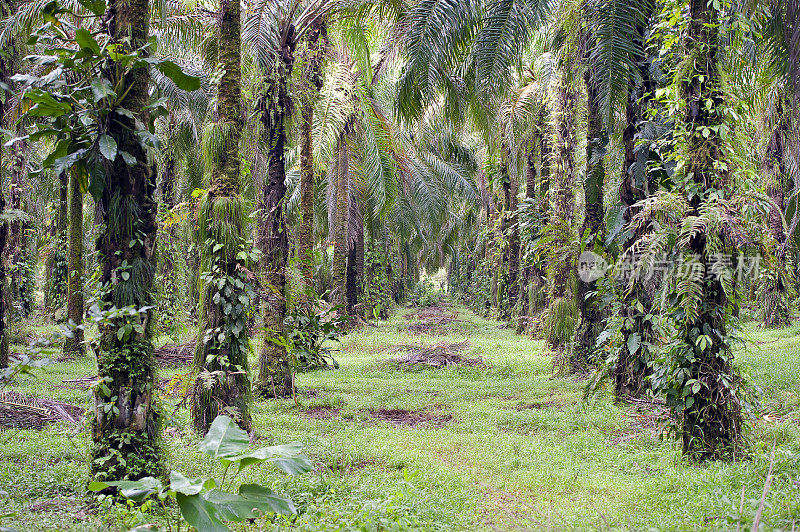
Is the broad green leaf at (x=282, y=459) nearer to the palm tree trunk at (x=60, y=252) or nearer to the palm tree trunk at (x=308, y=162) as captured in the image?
the palm tree trunk at (x=308, y=162)

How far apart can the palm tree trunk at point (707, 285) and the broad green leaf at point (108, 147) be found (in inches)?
169

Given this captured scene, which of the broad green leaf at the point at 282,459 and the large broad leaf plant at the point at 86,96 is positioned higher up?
the large broad leaf plant at the point at 86,96

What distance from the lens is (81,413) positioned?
6750 mm

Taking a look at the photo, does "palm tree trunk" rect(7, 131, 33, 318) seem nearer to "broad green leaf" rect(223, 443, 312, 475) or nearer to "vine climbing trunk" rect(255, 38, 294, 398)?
"vine climbing trunk" rect(255, 38, 294, 398)

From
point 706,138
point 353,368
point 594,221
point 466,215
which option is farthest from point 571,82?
point 466,215

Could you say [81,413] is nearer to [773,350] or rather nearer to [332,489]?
[332,489]

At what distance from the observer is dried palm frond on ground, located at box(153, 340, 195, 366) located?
435 inches

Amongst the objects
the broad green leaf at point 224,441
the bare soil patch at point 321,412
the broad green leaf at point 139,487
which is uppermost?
the broad green leaf at point 224,441

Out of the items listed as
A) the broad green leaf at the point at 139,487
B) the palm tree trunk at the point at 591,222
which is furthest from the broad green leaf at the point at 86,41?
the palm tree trunk at the point at 591,222

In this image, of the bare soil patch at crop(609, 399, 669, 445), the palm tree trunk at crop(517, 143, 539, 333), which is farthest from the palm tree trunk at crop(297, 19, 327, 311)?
the palm tree trunk at crop(517, 143, 539, 333)

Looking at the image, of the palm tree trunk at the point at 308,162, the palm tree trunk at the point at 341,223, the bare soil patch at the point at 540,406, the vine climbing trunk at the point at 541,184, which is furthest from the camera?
the palm tree trunk at the point at 341,223

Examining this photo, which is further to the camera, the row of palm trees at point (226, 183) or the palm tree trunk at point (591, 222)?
the palm tree trunk at point (591, 222)

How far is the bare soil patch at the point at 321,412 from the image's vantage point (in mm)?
7312

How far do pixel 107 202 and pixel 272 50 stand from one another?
4.99m
